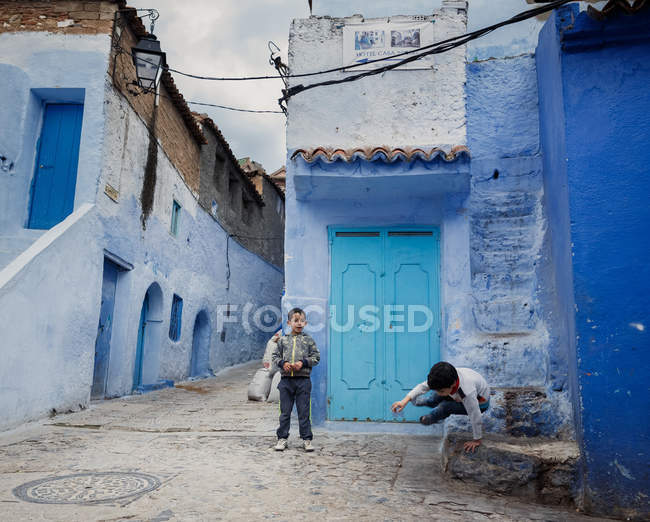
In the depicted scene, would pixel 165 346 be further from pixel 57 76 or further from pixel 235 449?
pixel 235 449

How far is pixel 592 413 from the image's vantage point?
167 inches

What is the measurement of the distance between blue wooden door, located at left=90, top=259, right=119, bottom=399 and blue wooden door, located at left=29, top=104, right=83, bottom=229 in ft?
3.86

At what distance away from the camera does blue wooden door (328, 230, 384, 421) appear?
22.5 ft

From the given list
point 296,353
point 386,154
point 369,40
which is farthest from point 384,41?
point 296,353

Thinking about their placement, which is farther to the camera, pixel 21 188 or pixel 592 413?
pixel 21 188

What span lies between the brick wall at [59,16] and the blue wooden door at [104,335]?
4053 mm

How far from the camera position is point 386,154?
6.28m

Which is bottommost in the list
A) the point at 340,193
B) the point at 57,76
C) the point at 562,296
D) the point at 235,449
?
the point at 235,449

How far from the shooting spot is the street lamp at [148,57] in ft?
29.8

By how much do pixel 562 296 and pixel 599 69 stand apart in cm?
208

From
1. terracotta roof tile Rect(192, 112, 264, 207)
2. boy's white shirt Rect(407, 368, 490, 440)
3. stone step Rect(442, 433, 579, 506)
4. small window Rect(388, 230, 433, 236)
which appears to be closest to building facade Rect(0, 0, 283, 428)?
terracotta roof tile Rect(192, 112, 264, 207)

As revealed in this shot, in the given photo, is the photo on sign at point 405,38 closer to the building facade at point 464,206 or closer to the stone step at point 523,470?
the building facade at point 464,206

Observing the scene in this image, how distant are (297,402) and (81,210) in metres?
4.88

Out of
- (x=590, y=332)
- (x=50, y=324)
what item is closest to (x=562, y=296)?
(x=590, y=332)
